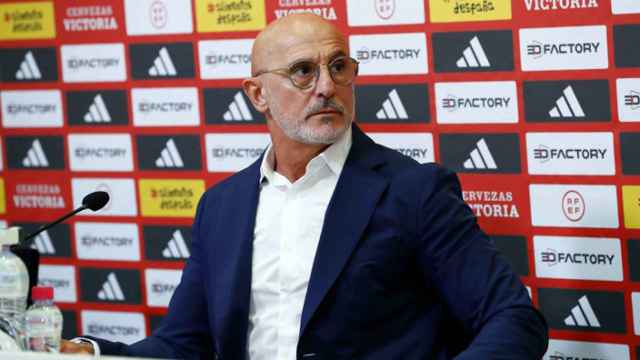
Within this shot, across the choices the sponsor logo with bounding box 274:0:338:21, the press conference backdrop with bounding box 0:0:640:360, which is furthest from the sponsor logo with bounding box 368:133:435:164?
the sponsor logo with bounding box 274:0:338:21

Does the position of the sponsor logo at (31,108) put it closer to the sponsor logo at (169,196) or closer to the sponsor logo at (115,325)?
the sponsor logo at (169,196)

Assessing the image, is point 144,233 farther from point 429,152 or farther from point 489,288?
point 489,288

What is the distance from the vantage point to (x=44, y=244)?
500cm

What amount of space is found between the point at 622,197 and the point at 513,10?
0.70 metres

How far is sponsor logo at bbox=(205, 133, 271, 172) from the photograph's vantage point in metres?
4.50

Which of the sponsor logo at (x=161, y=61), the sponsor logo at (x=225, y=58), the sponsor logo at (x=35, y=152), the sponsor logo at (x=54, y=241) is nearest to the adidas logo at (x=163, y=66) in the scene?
the sponsor logo at (x=161, y=61)

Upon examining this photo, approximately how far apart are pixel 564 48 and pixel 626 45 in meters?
0.20

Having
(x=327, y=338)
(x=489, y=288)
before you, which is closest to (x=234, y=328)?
(x=327, y=338)

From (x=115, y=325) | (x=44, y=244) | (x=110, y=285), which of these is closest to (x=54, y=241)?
(x=44, y=244)

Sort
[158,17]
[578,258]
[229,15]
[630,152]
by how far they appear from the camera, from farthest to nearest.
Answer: [158,17]
[229,15]
[578,258]
[630,152]

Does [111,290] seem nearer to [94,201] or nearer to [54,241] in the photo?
[54,241]

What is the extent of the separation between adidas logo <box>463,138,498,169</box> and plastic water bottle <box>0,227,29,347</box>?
5.20 ft

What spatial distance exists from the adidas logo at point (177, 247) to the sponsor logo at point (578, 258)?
1.40m

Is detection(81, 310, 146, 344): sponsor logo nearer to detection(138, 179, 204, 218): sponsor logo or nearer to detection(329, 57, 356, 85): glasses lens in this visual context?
detection(138, 179, 204, 218): sponsor logo
